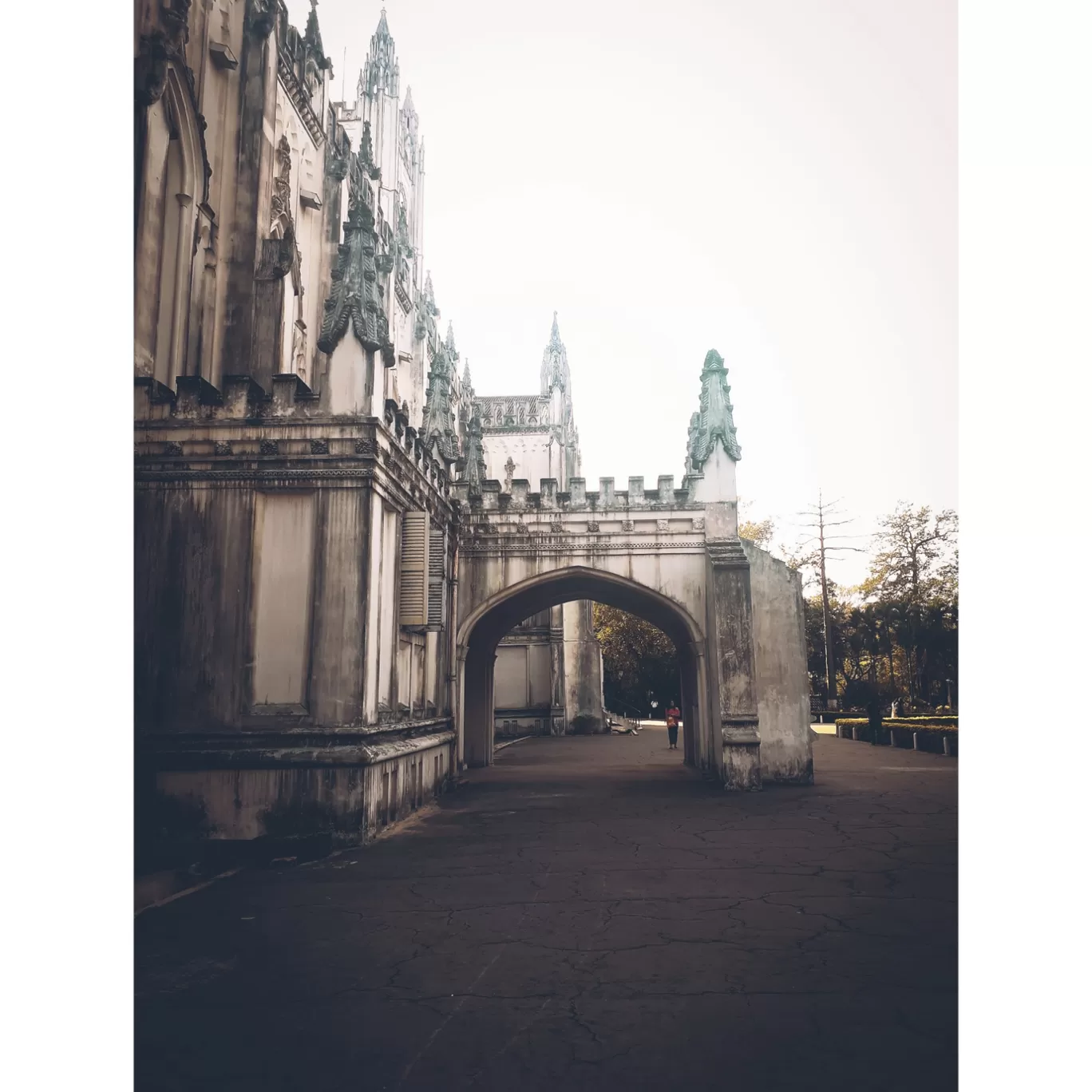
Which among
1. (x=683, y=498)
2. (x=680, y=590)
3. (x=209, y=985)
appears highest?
(x=683, y=498)

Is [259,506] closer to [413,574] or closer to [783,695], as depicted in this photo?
[413,574]

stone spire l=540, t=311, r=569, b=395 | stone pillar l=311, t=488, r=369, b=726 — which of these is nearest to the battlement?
stone pillar l=311, t=488, r=369, b=726

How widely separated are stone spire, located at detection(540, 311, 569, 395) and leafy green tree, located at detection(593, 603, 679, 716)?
11724 millimetres

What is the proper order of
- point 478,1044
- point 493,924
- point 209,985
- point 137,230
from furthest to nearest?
point 137,230 → point 493,924 → point 209,985 → point 478,1044

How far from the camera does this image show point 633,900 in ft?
22.5

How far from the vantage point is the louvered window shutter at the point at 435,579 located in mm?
12820

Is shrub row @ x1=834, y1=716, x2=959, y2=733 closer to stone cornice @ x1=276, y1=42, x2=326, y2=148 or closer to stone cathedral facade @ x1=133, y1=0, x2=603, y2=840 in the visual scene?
stone cathedral facade @ x1=133, y1=0, x2=603, y2=840

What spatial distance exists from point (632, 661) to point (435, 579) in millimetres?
34430

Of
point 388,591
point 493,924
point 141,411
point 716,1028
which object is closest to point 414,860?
point 493,924

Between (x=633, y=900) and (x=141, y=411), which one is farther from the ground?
(x=141, y=411)

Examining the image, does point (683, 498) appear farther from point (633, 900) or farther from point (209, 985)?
point (209, 985)

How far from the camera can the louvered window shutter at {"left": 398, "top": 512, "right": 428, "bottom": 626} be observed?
12.0m
